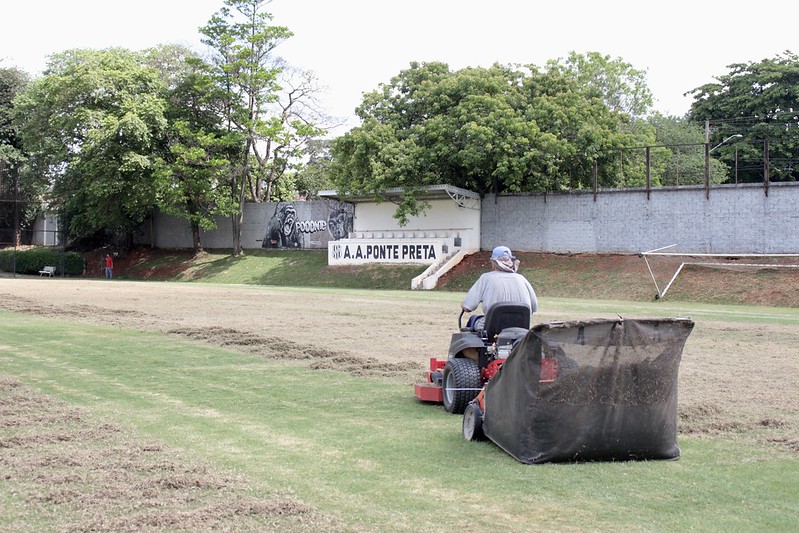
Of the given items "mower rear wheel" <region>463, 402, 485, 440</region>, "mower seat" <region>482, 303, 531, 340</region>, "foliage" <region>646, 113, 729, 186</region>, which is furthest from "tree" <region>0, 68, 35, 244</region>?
"mower rear wheel" <region>463, 402, 485, 440</region>

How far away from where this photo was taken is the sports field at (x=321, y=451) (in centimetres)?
555

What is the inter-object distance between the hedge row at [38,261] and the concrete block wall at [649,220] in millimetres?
30328

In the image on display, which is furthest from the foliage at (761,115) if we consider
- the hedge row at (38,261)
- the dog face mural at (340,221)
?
the hedge row at (38,261)

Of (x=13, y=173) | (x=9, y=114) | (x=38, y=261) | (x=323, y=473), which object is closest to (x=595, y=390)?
→ (x=323, y=473)

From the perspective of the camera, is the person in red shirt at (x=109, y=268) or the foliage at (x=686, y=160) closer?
the person in red shirt at (x=109, y=268)

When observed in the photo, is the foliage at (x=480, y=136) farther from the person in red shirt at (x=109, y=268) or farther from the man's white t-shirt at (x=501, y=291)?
the man's white t-shirt at (x=501, y=291)

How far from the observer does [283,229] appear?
55781 millimetres

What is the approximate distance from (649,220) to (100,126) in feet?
→ 107

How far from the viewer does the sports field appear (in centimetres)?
555

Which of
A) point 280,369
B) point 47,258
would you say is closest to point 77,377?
point 280,369

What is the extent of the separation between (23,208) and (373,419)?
199 feet

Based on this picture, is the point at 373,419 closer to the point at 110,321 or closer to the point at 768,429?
the point at 768,429

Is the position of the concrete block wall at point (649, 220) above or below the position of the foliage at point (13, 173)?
below

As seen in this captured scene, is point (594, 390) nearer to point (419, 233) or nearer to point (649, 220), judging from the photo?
point (649, 220)
